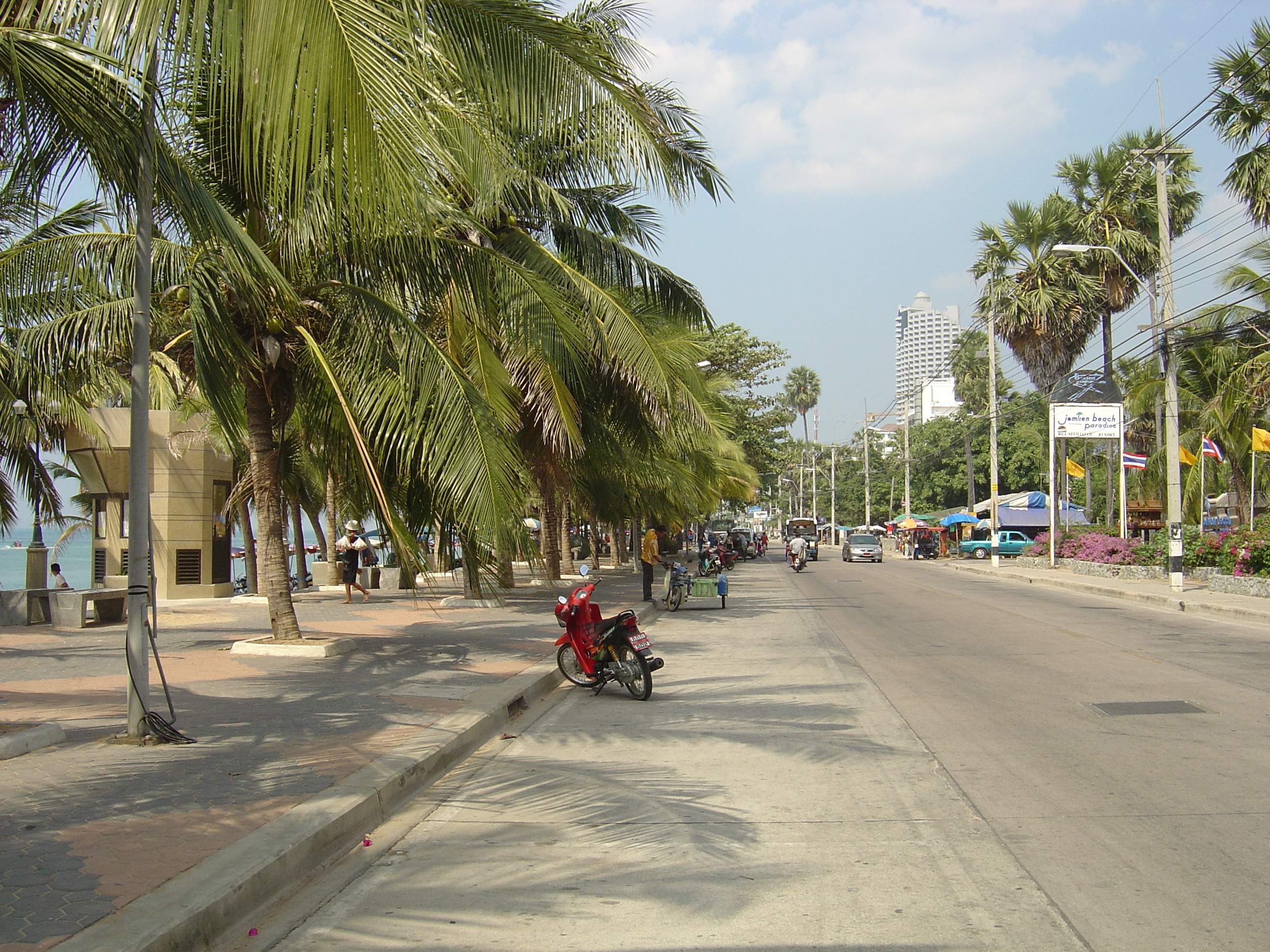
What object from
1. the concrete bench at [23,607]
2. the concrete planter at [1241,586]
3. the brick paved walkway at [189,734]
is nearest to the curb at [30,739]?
the brick paved walkway at [189,734]

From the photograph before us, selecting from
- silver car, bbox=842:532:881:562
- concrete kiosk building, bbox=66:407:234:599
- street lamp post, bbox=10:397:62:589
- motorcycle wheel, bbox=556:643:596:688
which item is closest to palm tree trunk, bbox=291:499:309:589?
concrete kiosk building, bbox=66:407:234:599

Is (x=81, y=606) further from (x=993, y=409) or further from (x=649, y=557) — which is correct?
(x=993, y=409)

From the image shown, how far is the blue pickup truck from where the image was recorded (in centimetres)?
5447

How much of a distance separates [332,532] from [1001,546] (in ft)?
123

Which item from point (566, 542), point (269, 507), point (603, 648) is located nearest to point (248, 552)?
point (566, 542)

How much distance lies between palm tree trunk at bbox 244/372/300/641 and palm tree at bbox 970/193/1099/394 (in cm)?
3383

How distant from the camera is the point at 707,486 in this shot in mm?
33406

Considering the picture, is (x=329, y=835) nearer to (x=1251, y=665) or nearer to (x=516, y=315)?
(x=516, y=315)

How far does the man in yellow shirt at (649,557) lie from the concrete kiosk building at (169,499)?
9472mm

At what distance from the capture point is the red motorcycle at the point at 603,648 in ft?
34.6

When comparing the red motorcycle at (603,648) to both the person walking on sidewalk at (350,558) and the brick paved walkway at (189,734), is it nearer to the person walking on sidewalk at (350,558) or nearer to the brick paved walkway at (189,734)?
the brick paved walkway at (189,734)

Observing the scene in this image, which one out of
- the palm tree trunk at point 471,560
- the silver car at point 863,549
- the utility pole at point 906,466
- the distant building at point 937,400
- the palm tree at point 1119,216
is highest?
the distant building at point 937,400

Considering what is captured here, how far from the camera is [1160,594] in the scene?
2312cm

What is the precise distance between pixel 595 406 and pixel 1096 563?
855 inches
